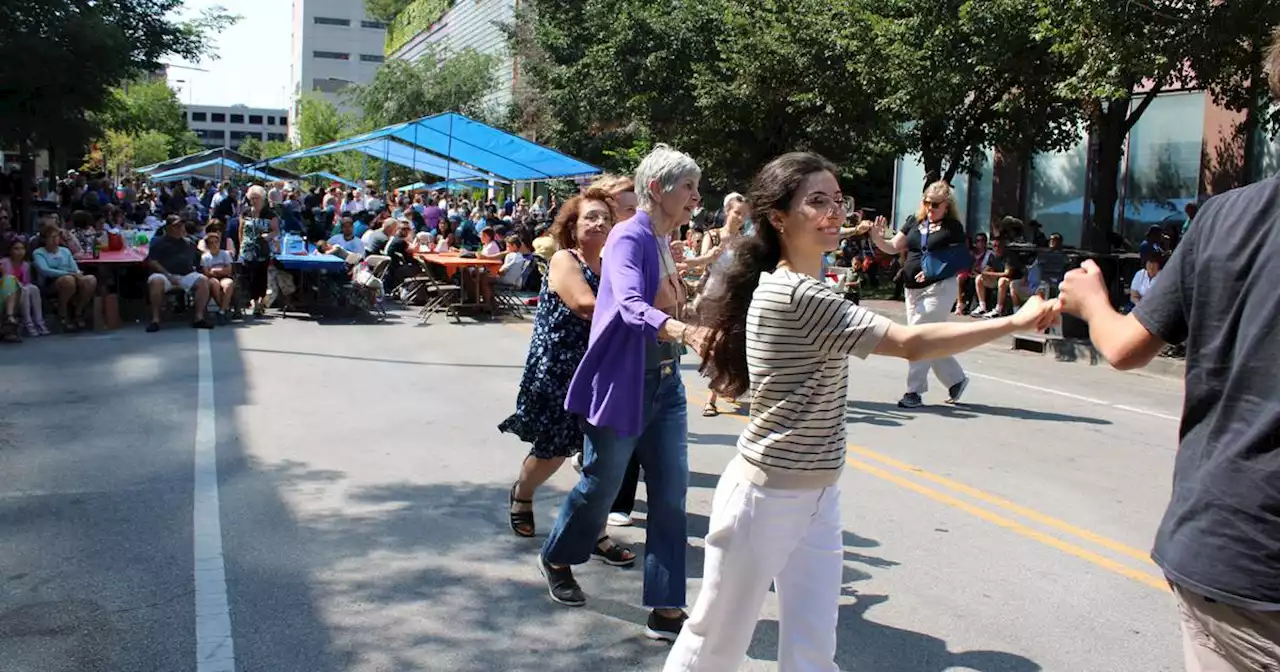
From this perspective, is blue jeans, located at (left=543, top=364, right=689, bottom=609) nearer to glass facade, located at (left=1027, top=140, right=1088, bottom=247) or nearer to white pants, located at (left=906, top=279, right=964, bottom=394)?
white pants, located at (left=906, top=279, right=964, bottom=394)

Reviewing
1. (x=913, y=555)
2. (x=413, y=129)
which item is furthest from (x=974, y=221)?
(x=913, y=555)

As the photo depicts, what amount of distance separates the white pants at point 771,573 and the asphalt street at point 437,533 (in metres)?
1.04

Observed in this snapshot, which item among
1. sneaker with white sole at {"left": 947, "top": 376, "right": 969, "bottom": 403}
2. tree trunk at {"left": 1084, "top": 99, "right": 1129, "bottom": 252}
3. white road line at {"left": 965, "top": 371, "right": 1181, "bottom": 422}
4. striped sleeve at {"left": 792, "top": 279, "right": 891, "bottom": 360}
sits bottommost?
white road line at {"left": 965, "top": 371, "right": 1181, "bottom": 422}

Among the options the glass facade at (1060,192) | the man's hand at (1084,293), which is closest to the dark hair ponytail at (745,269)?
the man's hand at (1084,293)

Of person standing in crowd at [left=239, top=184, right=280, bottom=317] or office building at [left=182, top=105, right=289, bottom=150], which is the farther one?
office building at [left=182, top=105, right=289, bottom=150]

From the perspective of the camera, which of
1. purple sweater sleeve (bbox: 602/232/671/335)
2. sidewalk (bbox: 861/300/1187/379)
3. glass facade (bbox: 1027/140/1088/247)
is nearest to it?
purple sweater sleeve (bbox: 602/232/671/335)

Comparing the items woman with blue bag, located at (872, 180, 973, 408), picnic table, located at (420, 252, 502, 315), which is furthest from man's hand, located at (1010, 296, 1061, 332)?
picnic table, located at (420, 252, 502, 315)

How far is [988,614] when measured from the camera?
4.84m

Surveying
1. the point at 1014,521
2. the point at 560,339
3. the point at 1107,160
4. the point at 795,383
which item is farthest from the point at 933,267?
the point at 1107,160

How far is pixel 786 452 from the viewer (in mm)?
3174

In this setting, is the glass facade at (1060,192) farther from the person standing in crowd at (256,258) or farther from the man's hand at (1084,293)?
the man's hand at (1084,293)

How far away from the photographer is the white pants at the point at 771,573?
320cm

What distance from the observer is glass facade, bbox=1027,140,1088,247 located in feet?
79.1

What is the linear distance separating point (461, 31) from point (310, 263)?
5707 cm
